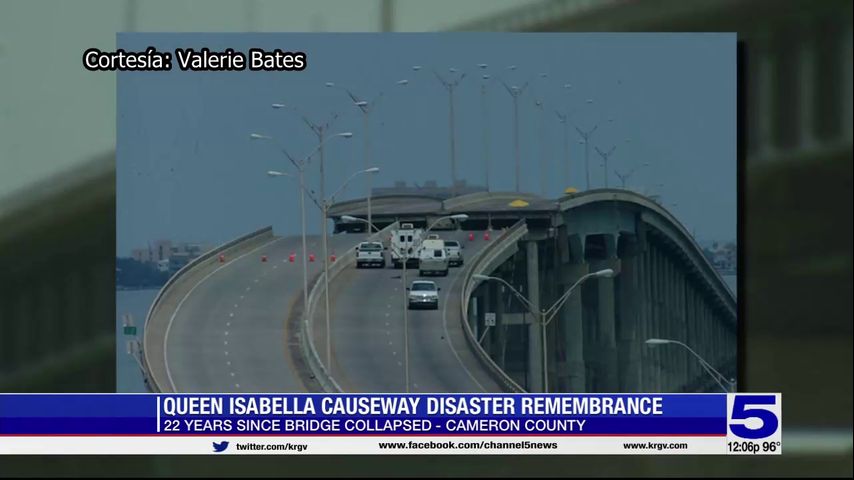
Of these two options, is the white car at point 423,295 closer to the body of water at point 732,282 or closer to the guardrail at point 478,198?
the guardrail at point 478,198

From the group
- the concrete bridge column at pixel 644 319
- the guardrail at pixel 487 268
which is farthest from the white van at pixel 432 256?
the concrete bridge column at pixel 644 319

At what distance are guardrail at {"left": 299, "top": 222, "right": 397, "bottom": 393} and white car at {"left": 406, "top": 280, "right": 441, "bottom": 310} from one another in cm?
124

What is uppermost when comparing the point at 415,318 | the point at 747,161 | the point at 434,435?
the point at 747,161

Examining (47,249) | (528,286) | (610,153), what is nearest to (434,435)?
(528,286)

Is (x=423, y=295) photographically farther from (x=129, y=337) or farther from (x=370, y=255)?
(x=129, y=337)

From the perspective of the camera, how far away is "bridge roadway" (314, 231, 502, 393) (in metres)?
37.4

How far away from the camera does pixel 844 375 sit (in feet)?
128

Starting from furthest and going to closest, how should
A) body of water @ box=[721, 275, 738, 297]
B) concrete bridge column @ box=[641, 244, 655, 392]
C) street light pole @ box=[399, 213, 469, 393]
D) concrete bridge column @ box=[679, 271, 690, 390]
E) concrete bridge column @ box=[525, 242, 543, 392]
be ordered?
concrete bridge column @ box=[679, 271, 690, 390]
concrete bridge column @ box=[525, 242, 543, 392]
concrete bridge column @ box=[641, 244, 655, 392]
street light pole @ box=[399, 213, 469, 393]
body of water @ box=[721, 275, 738, 297]

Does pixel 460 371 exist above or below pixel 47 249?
below

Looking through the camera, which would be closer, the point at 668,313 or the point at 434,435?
the point at 434,435

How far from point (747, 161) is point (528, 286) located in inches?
207

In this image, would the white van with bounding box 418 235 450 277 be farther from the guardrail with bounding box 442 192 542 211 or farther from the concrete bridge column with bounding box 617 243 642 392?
the concrete bridge column with bounding box 617 243 642 392

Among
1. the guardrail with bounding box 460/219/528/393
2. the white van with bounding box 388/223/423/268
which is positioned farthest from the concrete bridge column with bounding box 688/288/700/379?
the white van with bounding box 388/223/423/268

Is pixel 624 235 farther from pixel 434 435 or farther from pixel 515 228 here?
pixel 434 435
